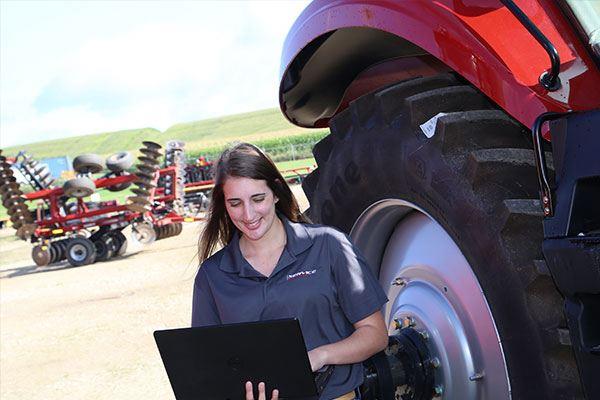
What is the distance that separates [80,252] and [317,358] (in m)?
11.3

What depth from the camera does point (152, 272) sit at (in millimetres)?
10242

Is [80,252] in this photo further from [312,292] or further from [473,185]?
[473,185]

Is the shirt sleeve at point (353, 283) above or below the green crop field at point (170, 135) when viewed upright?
below

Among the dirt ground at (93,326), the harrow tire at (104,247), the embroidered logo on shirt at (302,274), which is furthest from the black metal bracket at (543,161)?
the harrow tire at (104,247)

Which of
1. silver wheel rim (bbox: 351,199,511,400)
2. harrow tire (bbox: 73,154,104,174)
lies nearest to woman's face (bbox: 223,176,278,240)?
silver wheel rim (bbox: 351,199,511,400)

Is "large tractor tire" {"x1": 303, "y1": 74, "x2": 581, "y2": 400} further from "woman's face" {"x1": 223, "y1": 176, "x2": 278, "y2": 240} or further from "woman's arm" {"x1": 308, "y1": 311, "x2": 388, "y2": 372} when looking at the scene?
"woman's face" {"x1": 223, "y1": 176, "x2": 278, "y2": 240}

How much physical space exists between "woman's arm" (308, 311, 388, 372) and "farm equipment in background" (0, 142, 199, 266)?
34.5 ft

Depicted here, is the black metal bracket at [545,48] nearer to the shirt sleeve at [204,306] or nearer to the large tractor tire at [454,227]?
the large tractor tire at [454,227]

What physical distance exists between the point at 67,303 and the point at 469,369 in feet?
24.2

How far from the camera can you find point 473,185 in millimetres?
1724

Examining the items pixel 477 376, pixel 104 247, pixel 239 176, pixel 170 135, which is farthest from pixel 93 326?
pixel 170 135

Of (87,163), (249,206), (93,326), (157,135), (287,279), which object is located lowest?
(93,326)

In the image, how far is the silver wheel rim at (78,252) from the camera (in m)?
12.5

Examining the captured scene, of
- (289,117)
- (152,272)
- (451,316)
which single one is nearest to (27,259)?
(152,272)
